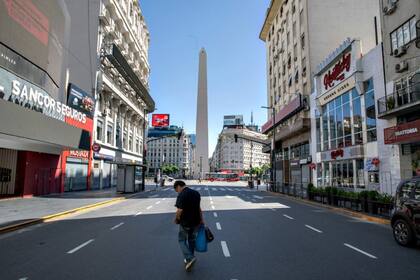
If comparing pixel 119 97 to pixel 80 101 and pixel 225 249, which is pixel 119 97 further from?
pixel 225 249

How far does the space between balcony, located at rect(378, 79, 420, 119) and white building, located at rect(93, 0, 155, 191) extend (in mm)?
21286

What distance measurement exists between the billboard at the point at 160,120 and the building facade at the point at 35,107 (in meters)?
61.9

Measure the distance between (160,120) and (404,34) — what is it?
267 ft

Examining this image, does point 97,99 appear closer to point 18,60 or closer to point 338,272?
point 18,60

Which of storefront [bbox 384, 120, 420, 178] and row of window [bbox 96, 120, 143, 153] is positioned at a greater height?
row of window [bbox 96, 120, 143, 153]

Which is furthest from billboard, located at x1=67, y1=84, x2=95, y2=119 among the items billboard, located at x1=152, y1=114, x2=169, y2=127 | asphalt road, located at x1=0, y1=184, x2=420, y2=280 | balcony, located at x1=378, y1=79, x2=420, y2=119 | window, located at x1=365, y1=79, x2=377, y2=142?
billboard, located at x1=152, y1=114, x2=169, y2=127

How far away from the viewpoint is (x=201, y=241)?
6.07 metres

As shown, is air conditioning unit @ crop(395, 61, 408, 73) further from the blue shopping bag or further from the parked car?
the blue shopping bag

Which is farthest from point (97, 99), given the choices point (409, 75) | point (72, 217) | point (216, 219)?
point (409, 75)

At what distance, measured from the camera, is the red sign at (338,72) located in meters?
27.2

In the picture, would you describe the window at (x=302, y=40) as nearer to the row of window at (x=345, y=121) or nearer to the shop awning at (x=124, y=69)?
the row of window at (x=345, y=121)

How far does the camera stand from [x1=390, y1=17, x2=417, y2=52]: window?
19.3 m

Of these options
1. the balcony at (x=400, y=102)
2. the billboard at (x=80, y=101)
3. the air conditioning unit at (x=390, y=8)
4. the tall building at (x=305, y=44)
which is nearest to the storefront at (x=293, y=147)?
the tall building at (x=305, y=44)

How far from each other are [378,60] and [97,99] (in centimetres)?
3031
